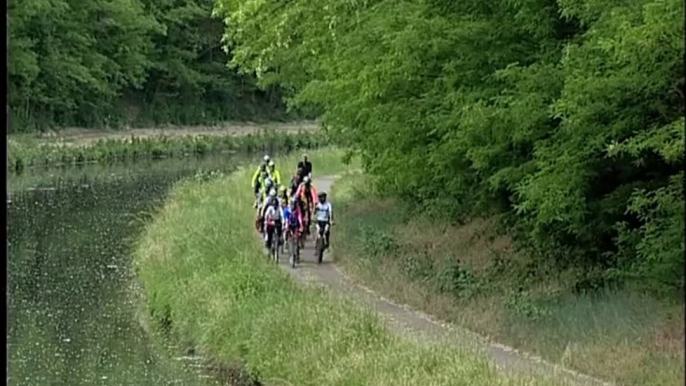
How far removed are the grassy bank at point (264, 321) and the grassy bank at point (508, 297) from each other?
144 centimetres

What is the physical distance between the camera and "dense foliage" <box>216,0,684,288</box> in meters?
13.7

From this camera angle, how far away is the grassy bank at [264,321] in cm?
1398

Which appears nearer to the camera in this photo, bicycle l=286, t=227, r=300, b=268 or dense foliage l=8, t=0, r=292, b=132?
bicycle l=286, t=227, r=300, b=268

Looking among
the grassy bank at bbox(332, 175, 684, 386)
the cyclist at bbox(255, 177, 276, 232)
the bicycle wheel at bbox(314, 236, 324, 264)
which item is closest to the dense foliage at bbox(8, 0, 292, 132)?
the cyclist at bbox(255, 177, 276, 232)

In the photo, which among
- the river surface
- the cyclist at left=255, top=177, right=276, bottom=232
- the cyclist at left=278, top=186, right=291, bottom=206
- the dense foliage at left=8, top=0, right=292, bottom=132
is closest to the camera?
the river surface

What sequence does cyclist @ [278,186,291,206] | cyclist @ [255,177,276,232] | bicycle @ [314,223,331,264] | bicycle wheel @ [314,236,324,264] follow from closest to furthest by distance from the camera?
bicycle @ [314,223,331,264]
bicycle wheel @ [314,236,324,264]
cyclist @ [278,186,291,206]
cyclist @ [255,177,276,232]

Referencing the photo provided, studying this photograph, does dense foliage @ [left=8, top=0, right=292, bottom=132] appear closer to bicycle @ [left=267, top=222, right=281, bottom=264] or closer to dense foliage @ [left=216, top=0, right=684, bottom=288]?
bicycle @ [left=267, top=222, right=281, bottom=264]

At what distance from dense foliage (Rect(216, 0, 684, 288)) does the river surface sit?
4747 mm

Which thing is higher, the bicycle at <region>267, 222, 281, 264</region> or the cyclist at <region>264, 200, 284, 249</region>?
the cyclist at <region>264, 200, 284, 249</region>

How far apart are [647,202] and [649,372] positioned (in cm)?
174

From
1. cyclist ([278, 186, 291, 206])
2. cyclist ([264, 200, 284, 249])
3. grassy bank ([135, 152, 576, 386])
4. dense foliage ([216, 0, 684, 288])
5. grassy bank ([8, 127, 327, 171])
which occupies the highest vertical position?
dense foliage ([216, 0, 684, 288])

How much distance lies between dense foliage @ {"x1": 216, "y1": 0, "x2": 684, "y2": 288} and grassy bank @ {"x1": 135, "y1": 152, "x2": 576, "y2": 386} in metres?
2.33

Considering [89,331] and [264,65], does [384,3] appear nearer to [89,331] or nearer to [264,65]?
[89,331]

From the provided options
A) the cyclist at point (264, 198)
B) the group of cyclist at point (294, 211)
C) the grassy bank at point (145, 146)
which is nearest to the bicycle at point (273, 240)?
the group of cyclist at point (294, 211)
